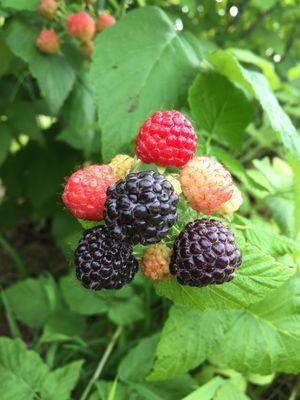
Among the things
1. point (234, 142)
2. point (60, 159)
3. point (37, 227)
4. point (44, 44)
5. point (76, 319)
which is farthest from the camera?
point (37, 227)

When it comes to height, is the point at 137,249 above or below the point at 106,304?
above

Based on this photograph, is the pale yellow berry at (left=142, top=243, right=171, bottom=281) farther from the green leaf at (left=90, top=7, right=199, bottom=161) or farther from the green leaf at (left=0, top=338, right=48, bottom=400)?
the green leaf at (left=0, top=338, right=48, bottom=400)

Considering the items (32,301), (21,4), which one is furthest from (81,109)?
(32,301)

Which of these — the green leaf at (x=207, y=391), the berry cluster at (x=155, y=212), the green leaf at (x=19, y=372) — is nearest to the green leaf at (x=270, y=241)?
the berry cluster at (x=155, y=212)

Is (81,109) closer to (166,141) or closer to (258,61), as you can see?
(258,61)

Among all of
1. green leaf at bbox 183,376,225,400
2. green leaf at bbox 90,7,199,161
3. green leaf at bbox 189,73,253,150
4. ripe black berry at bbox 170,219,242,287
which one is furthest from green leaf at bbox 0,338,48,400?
green leaf at bbox 189,73,253,150

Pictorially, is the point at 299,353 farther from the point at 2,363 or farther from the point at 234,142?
the point at 2,363

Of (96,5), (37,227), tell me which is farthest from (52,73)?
(37,227)
